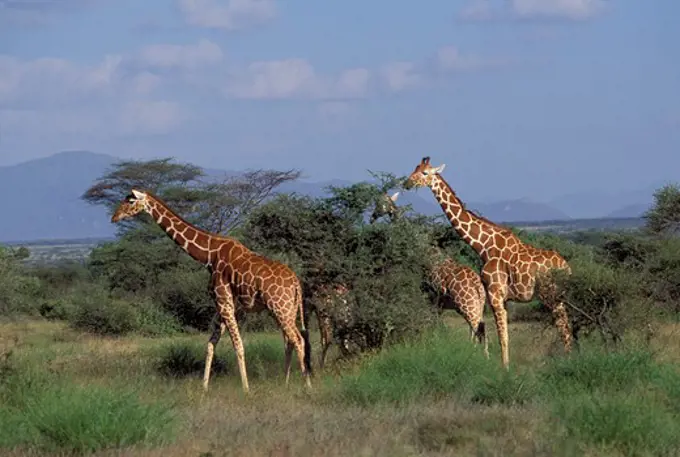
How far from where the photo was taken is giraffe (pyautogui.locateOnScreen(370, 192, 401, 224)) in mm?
15586

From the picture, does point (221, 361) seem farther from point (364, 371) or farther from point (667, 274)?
point (667, 274)

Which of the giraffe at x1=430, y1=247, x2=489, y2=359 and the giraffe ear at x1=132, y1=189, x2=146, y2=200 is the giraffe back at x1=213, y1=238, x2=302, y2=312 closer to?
the giraffe ear at x1=132, y1=189, x2=146, y2=200

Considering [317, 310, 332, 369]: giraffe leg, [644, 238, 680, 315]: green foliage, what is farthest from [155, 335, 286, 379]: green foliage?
[644, 238, 680, 315]: green foliage

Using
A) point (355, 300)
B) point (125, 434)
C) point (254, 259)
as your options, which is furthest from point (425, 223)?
point (125, 434)

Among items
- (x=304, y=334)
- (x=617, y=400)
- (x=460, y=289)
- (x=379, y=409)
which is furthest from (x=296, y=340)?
(x=617, y=400)

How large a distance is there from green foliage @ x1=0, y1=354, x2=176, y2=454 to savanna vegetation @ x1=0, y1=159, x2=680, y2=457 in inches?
0.6

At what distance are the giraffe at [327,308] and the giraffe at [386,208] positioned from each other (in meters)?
1.02

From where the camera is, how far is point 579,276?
14.5 metres

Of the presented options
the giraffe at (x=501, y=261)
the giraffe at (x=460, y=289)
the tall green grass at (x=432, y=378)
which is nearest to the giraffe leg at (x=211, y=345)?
the tall green grass at (x=432, y=378)

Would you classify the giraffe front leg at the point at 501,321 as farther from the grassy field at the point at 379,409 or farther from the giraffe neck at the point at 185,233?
the giraffe neck at the point at 185,233

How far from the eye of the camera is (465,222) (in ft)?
51.0

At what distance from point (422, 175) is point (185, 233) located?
309cm

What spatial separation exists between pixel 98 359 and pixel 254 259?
161 inches

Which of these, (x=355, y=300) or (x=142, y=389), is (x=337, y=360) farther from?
(x=142, y=389)
